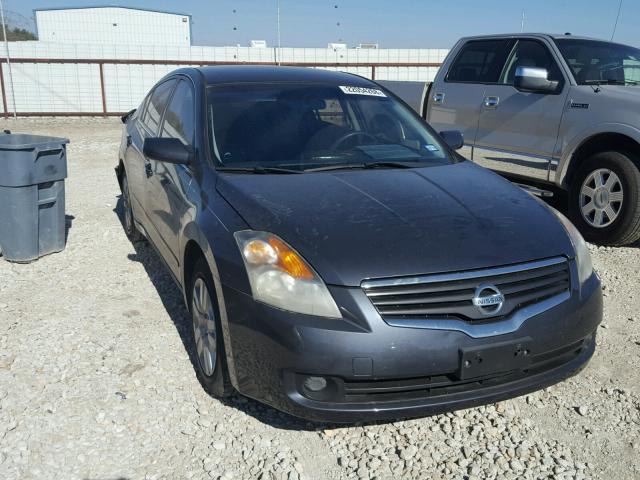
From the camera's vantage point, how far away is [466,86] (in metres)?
6.86

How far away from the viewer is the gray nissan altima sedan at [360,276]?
2408 millimetres

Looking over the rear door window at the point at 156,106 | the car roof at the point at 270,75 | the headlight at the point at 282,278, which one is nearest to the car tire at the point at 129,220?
the rear door window at the point at 156,106

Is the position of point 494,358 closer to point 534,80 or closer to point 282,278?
point 282,278

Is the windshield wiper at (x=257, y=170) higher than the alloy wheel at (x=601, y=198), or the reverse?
the windshield wiper at (x=257, y=170)

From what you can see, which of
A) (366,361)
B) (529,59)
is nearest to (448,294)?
(366,361)

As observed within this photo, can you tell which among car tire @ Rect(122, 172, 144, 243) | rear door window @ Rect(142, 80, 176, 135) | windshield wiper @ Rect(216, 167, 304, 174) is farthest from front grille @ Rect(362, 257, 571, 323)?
car tire @ Rect(122, 172, 144, 243)

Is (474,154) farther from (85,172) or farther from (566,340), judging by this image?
(85,172)

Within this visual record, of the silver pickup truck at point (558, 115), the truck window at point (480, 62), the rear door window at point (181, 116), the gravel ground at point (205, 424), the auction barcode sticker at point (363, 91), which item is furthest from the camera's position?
the truck window at point (480, 62)

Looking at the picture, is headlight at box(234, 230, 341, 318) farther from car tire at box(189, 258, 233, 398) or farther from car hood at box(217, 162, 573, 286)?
car tire at box(189, 258, 233, 398)

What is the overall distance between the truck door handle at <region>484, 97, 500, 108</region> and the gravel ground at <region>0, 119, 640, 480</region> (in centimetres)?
293

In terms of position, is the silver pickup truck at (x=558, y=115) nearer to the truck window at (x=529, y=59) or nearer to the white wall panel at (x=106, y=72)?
the truck window at (x=529, y=59)

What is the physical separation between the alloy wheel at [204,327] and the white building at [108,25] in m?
40.1

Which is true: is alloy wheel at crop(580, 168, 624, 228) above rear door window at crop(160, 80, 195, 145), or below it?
below

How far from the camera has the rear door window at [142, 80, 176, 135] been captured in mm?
4621
